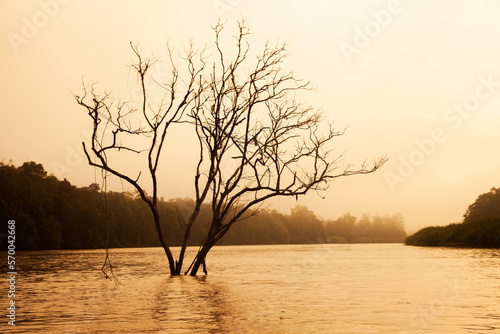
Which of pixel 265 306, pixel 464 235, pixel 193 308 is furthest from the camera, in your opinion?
pixel 464 235

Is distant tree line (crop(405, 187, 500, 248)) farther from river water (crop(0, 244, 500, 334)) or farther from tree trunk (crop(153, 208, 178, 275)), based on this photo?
tree trunk (crop(153, 208, 178, 275))

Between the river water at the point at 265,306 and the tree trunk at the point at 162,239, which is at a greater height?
the tree trunk at the point at 162,239

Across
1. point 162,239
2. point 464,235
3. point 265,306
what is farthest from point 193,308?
point 464,235

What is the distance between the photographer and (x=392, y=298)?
479 inches

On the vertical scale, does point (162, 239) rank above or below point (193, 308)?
above

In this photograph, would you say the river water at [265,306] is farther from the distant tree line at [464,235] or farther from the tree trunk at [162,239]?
the distant tree line at [464,235]

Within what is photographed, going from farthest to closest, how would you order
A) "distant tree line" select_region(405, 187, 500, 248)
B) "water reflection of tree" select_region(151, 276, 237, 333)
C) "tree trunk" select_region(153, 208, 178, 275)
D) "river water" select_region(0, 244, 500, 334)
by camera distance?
"distant tree line" select_region(405, 187, 500, 248) → "tree trunk" select_region(153, 208, 178, 275) → "water reflection of tree" select_region(151, 276, 237, 333) → "river water" select_region(0, 244, 500, 334)

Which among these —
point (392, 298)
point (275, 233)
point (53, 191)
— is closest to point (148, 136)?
point (392, 298)

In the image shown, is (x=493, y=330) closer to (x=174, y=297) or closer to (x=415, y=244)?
(x=174, y=297)

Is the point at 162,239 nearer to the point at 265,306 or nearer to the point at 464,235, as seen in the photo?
the point at 265,306

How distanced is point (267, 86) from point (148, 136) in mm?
3938

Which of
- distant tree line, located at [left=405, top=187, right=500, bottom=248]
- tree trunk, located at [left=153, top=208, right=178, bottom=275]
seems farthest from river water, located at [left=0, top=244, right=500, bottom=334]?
distant tree line, located at [left=405, top=187, right=500, bottom=248]

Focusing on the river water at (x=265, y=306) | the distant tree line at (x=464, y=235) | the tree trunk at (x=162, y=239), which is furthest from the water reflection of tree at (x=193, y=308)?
the distant tree line at (x=464, y=235)

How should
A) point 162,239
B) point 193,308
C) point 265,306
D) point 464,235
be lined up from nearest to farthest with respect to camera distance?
1. point 193,308
2. point 265,306
3. point 162,239
4. point 464,235
